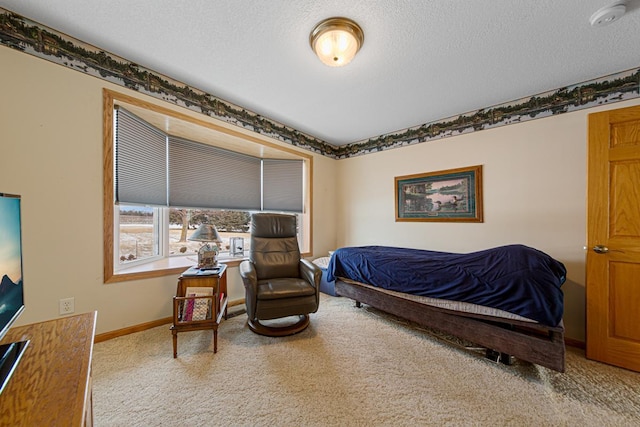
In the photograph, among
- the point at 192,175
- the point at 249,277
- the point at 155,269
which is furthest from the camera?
the point at 192,175

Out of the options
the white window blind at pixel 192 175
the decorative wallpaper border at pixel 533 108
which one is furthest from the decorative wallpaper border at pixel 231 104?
the white window blind at pixel 192 175

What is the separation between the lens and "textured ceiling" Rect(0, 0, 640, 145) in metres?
1.52

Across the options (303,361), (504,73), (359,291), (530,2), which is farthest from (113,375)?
(504,73)

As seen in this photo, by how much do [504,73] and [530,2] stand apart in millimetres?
793

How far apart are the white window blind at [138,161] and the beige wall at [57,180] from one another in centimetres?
16

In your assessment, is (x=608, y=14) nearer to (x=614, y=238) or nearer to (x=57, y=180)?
(x=614, y=238)

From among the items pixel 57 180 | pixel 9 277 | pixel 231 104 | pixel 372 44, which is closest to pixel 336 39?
pixel 372 44

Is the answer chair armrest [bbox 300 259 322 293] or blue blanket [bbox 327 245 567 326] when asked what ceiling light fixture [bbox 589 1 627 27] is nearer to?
blue blanket [bbox 327 245 567 326]

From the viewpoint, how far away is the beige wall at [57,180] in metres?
1.67

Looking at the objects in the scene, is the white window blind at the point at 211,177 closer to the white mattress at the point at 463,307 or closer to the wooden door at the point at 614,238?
the white mattress at the point at 463,307

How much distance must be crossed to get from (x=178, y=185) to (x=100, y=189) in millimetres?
765

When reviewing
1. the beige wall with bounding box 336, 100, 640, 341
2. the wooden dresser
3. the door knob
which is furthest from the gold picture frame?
the wooden dresser

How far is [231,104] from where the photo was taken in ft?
9.29

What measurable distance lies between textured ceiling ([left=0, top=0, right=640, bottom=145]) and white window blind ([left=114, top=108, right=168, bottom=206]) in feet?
1.94
